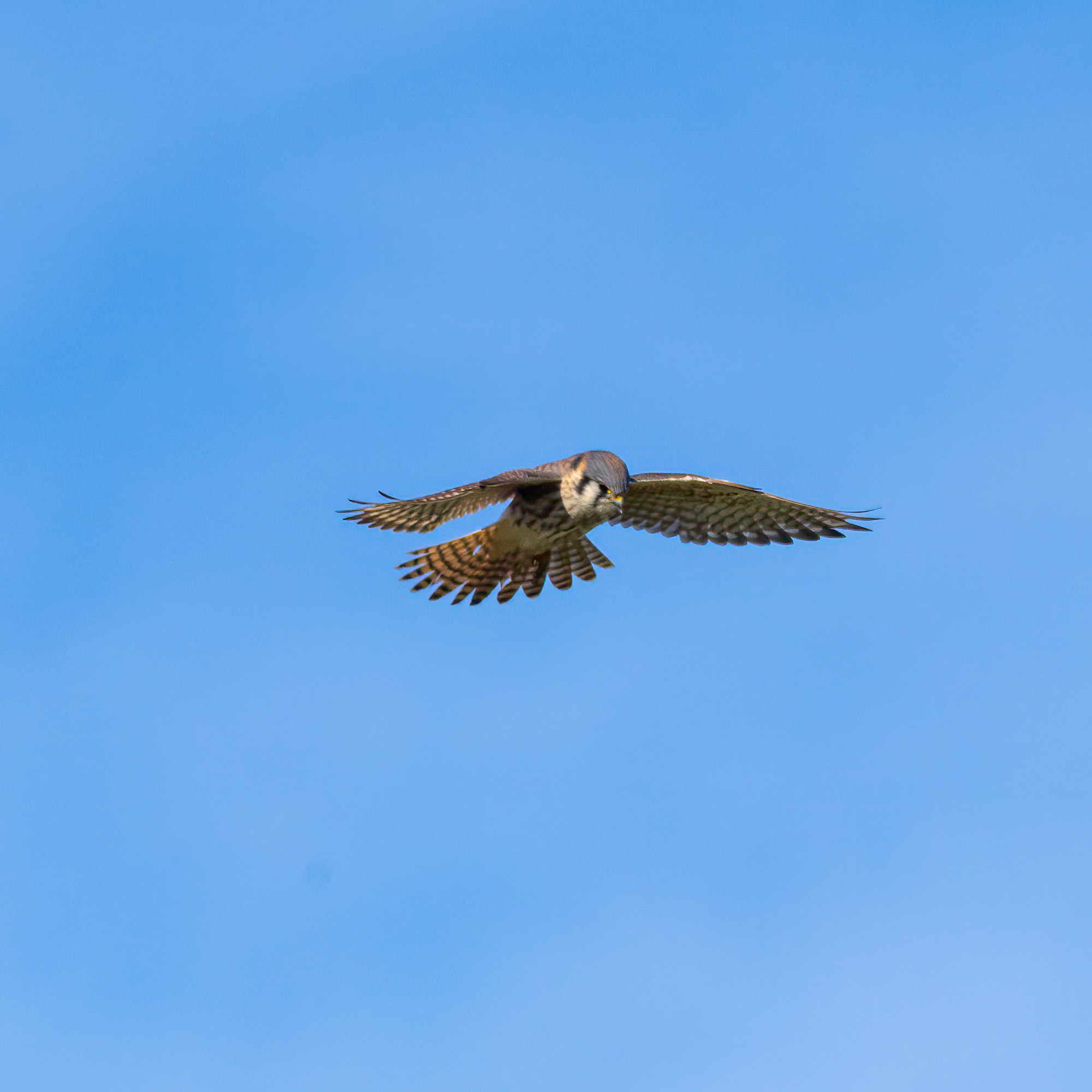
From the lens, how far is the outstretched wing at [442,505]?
40.5ft

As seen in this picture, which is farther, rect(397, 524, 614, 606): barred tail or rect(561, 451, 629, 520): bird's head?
rect(397, 524, 614, 606): barred tail

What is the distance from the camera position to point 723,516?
1462cm

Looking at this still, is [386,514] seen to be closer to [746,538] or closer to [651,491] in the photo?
[651,491]

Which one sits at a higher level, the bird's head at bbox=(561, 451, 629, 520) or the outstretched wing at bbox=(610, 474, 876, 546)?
the outstretched wing at bbox=(610, 474, 876, 546)

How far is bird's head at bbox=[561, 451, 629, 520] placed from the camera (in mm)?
12398

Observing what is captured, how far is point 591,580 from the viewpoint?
14094mm

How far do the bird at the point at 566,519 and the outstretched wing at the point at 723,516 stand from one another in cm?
1

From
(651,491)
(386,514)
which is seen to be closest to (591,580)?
(651,491)

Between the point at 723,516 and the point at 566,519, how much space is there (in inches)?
85.9

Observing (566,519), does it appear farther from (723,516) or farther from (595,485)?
(723,516)

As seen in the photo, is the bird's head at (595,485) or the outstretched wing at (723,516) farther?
the outstretched wing at (723,516)

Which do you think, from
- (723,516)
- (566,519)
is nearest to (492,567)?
(566,519)

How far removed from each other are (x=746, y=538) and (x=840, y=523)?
101 centimetres

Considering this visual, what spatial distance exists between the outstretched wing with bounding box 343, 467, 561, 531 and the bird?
0.01m
